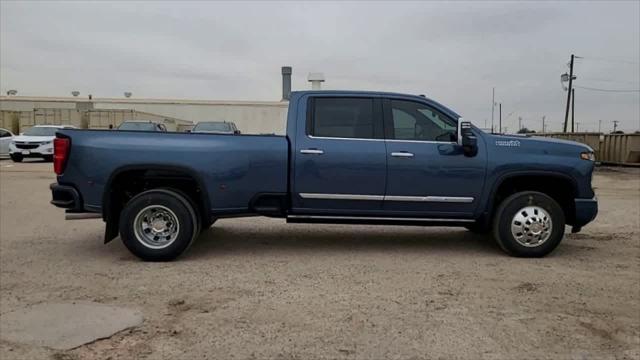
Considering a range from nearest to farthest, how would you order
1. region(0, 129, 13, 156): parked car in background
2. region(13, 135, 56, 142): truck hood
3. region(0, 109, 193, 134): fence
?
region(13, 135, 56, 142): truck hood < region(0, 129, 13, 156): parked car in background < region(0, 109, 193, 134): fence

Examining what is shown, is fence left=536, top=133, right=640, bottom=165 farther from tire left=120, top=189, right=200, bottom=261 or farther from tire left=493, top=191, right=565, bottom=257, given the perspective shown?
tire left=120, top=189, right=200, bottom=261

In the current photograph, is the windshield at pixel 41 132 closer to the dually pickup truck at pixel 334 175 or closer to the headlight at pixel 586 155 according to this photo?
the dually pickup truck at pixel 334 175

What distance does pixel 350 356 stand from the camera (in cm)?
386

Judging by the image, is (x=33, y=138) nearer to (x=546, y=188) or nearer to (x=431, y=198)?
(x=431, y=198)

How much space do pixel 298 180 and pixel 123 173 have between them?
6.53 feet

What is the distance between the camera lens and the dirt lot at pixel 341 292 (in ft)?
13.3

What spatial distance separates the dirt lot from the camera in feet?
13.3

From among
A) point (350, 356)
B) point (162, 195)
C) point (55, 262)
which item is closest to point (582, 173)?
point (350, 356)

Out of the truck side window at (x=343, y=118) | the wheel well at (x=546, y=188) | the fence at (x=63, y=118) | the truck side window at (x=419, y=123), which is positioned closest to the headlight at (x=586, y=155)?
the wheel well at (x=546, y=188)

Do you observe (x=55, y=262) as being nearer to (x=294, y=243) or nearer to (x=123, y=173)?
(x=123, y=173)

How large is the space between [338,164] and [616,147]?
24101 mm

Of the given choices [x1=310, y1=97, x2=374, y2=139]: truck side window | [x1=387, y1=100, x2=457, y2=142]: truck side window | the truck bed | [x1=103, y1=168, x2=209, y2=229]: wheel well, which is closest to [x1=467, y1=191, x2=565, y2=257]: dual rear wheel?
[x1=387, y1=100, x2=457, y2=142]: truck side window

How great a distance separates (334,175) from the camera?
21.4ft

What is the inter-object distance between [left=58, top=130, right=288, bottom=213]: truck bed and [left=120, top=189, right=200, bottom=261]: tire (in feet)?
1.07
